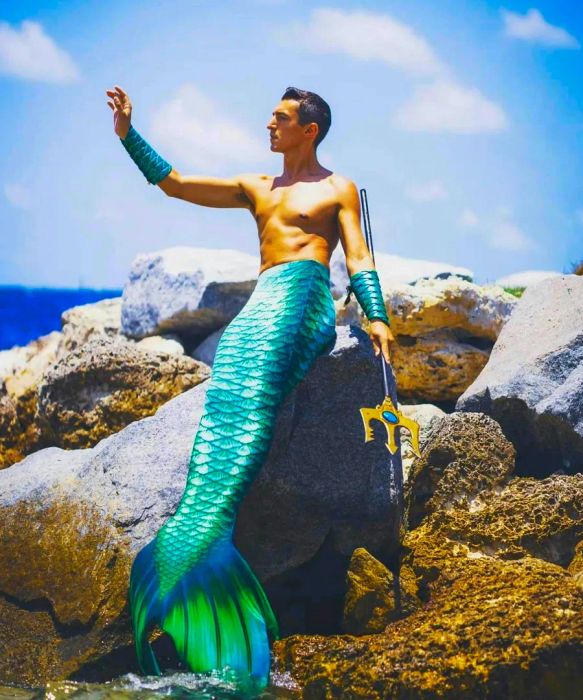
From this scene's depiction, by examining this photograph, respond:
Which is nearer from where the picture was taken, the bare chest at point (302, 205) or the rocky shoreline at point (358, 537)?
the rocky shoreline at point (358, 537)

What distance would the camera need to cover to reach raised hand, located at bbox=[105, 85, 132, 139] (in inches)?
226

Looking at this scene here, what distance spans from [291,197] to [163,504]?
70.8 inches

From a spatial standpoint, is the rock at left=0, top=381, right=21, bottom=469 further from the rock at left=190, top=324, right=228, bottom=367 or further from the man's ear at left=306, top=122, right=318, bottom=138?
the man's ear at left=306, top=122, right=318, bottom=138

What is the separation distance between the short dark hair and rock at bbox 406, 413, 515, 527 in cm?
182

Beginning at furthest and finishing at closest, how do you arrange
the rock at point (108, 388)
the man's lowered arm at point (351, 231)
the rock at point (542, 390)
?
the rock at point (108, 388)
the rock at point (542, 390)
the man's lowered arm at point (351, 231)

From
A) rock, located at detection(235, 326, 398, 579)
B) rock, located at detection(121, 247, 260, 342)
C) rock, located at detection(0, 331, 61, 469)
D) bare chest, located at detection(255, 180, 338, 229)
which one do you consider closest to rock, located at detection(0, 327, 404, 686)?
rock, located at detection(235, 326, 398, 579)

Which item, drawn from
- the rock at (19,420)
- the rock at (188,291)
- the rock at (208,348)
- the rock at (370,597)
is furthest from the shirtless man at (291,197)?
the rock at (208,348)

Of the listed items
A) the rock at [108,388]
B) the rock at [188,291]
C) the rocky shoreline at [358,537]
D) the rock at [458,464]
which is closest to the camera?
the rocky shoreline at [358,537]

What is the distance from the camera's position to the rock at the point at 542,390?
6.11 meters

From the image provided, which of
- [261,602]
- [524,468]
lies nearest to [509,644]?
[261,602]

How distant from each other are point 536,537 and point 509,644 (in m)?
1.30

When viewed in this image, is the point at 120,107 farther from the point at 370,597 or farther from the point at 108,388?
the point at 370,597

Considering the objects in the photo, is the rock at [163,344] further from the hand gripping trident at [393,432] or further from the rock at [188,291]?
the hand gripping trident at [393,432]

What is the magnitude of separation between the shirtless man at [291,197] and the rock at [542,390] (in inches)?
44.7
